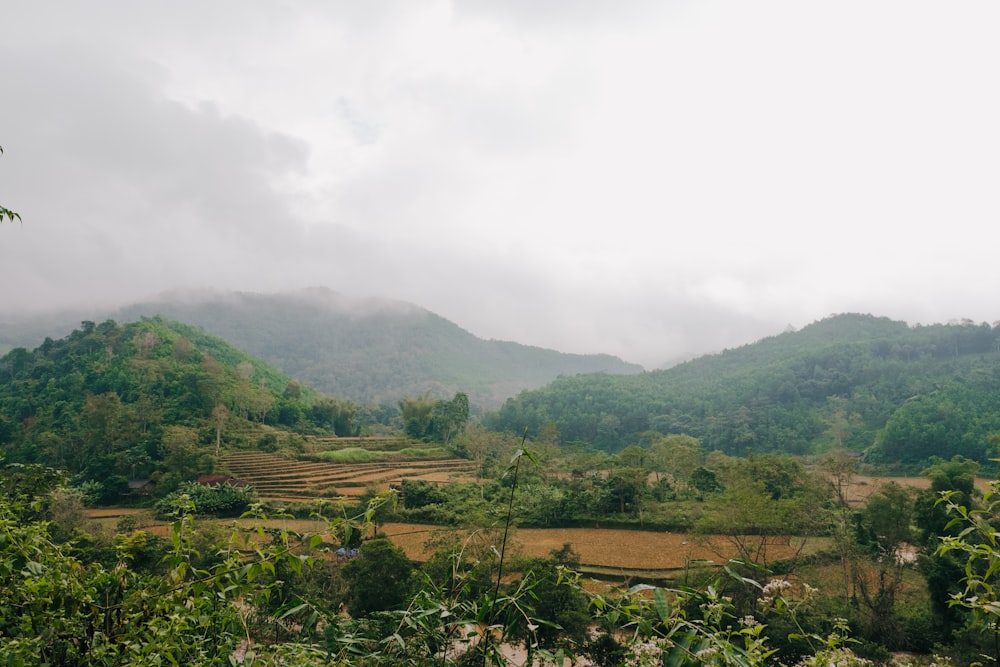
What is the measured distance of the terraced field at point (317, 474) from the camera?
2841 centimetres

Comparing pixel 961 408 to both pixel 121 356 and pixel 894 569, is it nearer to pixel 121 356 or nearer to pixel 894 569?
pixel 894 569

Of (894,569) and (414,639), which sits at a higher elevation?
(414,639)

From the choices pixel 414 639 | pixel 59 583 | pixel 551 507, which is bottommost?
pixel 551 507

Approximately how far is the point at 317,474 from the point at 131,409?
14134 mm

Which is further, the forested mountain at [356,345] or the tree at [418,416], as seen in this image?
the forested mountain at [356,345]

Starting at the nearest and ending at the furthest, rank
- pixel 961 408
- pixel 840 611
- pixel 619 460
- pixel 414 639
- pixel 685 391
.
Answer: pixel 414 639 → pixel 840 611 → pixel 619 460 → pixel 961 408 → pixel 685 391

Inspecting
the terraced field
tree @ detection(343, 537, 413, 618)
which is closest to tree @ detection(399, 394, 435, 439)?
the terraced field

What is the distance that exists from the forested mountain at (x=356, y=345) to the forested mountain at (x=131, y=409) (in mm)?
67925

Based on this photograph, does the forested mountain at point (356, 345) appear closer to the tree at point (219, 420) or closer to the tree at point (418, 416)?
the tree at point (418, 416)

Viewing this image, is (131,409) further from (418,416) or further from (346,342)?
(346,342)

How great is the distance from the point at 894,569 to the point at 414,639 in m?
18.9

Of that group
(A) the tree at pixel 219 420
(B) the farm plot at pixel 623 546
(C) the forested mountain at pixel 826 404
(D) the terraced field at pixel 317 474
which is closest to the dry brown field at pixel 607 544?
(B) the farm plot at pixel 623 546

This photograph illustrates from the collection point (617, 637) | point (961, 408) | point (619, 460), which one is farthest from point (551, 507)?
point (961, 408)

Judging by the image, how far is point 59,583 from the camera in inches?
75.6
